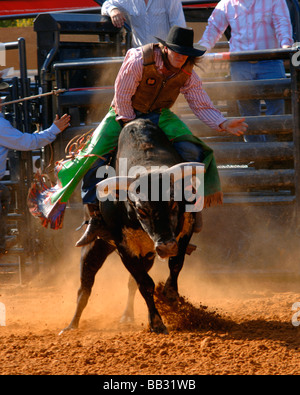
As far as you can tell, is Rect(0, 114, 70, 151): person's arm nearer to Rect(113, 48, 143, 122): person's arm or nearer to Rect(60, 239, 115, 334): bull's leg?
Rect(60, 239, 115, 334): bull's leg

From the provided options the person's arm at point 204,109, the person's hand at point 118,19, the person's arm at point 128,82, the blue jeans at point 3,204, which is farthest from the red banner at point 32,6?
the person's arm at point 128,82

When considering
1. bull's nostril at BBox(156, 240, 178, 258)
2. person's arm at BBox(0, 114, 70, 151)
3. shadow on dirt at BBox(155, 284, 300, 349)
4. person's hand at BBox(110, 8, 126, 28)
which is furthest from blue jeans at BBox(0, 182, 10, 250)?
bull's nostril at BBox(156, 240, 178, 258)

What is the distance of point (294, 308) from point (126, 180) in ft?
6.44

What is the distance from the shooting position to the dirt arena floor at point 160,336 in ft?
12.7

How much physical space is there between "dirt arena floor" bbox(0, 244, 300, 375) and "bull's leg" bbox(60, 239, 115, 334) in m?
0.13

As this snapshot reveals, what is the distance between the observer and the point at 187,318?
482cm

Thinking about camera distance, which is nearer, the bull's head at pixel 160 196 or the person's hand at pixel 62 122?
the bull's head at pixel 160 196

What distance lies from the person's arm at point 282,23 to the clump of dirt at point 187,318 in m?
2.99

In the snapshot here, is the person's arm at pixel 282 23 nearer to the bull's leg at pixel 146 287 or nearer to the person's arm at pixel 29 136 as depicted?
the person's arm at pixel 29 136

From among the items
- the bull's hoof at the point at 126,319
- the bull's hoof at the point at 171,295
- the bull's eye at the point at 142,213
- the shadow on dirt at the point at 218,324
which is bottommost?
the bull's hoof at the point at 126,319

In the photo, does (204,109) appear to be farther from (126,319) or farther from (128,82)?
(126,319)

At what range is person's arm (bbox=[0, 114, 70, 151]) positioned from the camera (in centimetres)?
645
